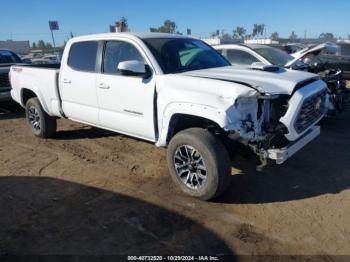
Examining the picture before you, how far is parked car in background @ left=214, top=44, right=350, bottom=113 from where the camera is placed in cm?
803

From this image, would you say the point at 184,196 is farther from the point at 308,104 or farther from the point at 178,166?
the point at 308,104

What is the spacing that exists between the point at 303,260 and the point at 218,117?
159 cm

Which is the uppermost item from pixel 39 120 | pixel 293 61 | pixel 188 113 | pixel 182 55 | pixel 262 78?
pixel 182 55

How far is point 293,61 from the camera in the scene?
873 cm

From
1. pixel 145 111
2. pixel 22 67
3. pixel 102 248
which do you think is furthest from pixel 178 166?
pixel 22 67

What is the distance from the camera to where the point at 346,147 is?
6.09 m

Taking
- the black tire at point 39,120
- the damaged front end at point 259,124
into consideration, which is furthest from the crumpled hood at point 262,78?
the black tire at point 39,120

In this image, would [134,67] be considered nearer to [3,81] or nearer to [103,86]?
[103,86]

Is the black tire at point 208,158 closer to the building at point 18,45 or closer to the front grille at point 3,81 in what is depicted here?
the front grille at point 3,81

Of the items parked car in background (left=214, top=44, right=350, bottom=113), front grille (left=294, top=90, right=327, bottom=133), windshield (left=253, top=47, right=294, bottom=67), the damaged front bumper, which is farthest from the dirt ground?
windshield (left=253, top=47, right=294, bottom=67)

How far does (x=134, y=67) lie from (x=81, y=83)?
60.9 inches

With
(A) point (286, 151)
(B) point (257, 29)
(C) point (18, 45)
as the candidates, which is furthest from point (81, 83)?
(B) point (257, 29)

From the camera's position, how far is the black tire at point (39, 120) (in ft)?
22.7

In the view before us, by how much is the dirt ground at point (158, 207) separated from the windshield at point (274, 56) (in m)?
3.04
